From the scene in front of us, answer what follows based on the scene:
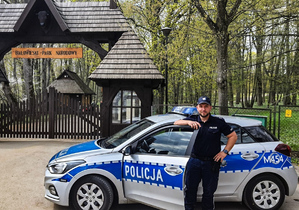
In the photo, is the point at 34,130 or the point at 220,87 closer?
the point at 220,87

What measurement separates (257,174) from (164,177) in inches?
59.3

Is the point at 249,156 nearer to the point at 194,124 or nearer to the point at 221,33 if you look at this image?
the point at 194,124

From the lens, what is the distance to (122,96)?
9672 mm

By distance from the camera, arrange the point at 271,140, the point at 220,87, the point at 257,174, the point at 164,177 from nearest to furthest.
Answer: the point at 164,177 < the point at 257,174 < the point at 271,140 < the point at 220,87

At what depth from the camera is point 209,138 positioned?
3.37m

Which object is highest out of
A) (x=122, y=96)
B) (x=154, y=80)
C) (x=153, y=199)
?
(x=154, y=80)

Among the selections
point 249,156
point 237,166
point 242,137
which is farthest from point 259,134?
point 237,166

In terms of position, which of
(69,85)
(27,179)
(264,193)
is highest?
(69,85)

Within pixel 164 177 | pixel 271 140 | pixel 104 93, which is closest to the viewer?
pixel 164 177

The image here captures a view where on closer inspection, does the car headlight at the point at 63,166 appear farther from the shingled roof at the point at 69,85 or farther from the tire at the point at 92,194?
the shingled roof at the point at 69,85

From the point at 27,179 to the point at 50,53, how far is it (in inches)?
255

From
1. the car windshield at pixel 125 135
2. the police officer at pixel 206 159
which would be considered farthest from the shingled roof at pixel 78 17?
the police officer at pixel 206 159

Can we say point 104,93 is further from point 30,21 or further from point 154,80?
point 30,21

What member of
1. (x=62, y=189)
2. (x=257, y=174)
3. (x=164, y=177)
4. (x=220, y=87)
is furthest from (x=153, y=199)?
(x=220, y=87)
